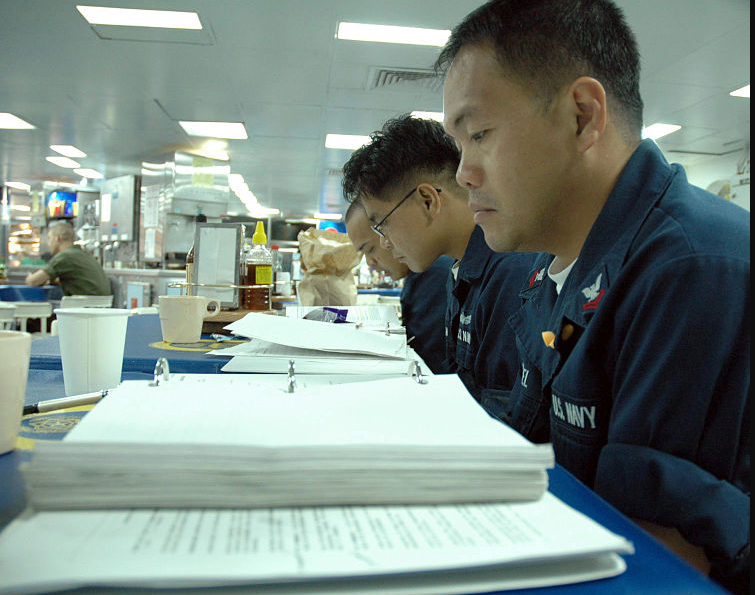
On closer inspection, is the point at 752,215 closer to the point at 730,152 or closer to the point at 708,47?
the point at 708,47

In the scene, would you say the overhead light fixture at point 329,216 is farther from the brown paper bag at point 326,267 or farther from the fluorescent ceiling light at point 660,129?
the brown paper bag at point 326,267

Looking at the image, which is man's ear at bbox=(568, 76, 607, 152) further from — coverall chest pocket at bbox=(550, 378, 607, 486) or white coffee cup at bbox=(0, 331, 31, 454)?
white coffee cup at bbox=(0, 331, 31, 454)

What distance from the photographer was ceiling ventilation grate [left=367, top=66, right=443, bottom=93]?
4.15 metres

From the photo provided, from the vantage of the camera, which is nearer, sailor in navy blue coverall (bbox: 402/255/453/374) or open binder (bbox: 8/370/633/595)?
open binder (bbox: 8/370/633/595)

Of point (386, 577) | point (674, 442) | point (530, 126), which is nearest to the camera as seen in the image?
point (386, 577)

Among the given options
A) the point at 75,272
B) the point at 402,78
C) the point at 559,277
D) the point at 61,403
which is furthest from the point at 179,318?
the point at 75,272

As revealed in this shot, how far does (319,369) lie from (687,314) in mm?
573

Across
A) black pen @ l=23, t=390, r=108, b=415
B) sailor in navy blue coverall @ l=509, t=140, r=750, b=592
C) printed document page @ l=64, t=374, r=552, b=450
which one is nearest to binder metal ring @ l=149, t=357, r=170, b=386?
printed document page @ l=64, t=374, r=552, b=450

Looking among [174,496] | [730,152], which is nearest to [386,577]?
[174,496]

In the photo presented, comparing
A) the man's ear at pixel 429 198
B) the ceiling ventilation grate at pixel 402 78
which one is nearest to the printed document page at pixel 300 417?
the man's ear at pixel 429 198

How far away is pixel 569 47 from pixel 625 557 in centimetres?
78

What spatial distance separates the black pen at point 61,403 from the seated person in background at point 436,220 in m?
0.86

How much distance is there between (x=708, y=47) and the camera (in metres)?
3.65

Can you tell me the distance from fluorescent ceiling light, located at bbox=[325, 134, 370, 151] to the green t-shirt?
2.88 metres
